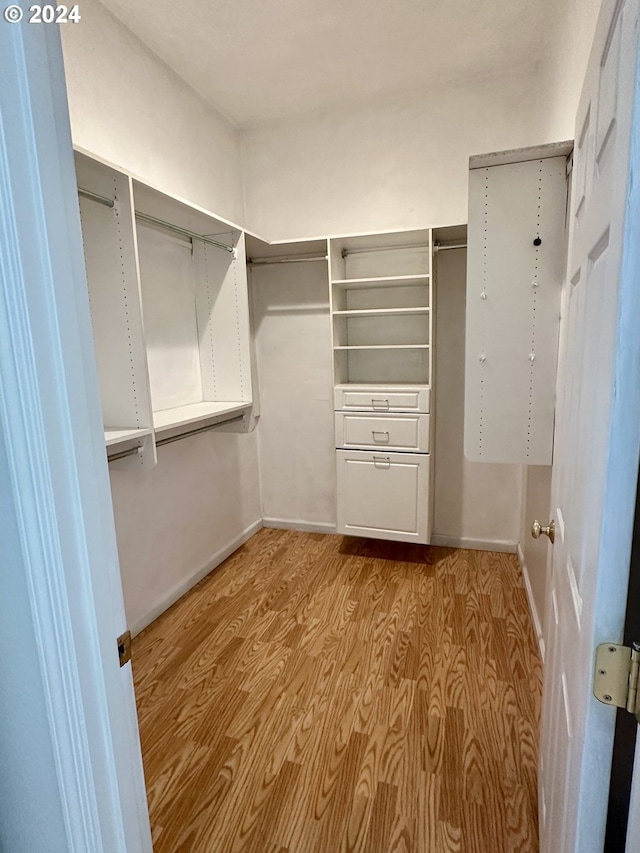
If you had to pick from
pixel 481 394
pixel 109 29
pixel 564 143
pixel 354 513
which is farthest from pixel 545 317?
pixel 109 29

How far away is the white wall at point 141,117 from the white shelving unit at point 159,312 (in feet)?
0.78

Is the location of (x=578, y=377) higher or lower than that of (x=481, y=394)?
higher

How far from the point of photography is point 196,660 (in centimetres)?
213

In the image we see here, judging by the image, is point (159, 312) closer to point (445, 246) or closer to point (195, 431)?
point (195, 431)

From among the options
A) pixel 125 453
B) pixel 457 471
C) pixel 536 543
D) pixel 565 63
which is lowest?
pixel 536 543

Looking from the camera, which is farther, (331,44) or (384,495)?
(384,495)

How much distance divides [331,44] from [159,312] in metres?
1.63

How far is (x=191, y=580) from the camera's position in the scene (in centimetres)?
278

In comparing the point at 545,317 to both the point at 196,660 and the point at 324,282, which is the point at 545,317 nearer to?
the point at 324,282

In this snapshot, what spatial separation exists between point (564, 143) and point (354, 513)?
2.21 m

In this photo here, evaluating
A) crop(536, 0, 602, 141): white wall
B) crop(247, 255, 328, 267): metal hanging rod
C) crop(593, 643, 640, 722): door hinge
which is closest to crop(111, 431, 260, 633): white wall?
crop(247, 255, 328, 267): metal hanging rod

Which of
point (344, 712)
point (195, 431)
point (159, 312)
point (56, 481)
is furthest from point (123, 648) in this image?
point (159, 312)

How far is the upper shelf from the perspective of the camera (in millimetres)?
2660

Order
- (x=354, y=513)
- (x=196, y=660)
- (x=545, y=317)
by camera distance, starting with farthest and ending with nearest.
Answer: (x=354, y=513), (x=196, y=660), (x=545, y=317)
